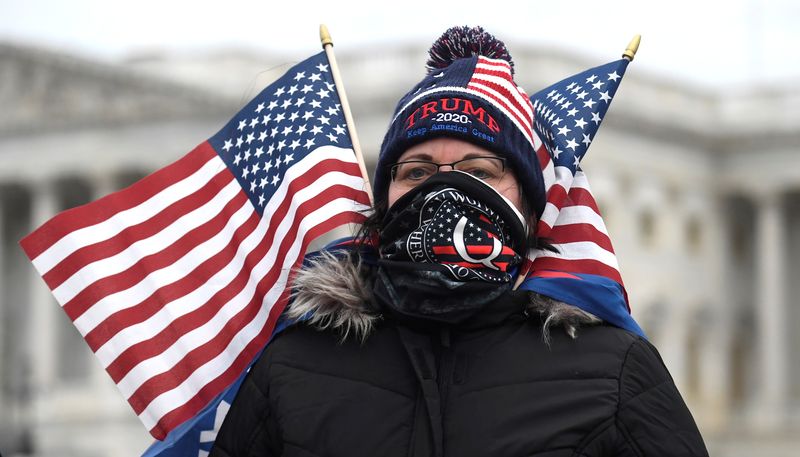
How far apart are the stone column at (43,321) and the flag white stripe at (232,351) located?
7257 cm

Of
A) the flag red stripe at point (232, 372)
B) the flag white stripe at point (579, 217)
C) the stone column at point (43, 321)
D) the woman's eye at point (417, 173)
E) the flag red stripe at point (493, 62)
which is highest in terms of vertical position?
the flag red stripe at point (493, 62)

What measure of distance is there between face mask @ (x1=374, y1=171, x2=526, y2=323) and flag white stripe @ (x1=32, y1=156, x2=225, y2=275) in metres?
2.32

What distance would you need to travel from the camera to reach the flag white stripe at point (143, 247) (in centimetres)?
939

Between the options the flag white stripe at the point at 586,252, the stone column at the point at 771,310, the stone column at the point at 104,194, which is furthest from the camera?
the stone column at the point at 771,310

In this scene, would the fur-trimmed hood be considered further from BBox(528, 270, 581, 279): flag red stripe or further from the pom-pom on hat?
the pom-pom on hat

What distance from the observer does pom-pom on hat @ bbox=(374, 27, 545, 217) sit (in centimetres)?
773

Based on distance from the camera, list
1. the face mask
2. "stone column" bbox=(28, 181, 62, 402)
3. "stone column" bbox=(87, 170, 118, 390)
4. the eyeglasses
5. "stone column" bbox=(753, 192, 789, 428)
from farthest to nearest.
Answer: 1. "stone column" bbox=(753, 192, 789, 428)
2. "stone column" bbox=(28, 181, 62, 402)
3. "stone column" bbox=(87, 170, 118, 390)
4. the eyeglasses
5. the face mask

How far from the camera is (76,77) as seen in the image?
79.2m

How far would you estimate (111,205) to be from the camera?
31.6 ft

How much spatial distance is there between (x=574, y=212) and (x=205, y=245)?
202 cm

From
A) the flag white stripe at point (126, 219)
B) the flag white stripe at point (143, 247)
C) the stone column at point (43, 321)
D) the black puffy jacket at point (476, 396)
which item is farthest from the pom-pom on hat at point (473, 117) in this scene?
the stone column at point (43, 321)

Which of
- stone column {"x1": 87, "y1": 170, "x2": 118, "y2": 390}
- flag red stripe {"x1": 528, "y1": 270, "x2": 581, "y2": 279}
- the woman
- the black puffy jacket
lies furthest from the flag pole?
stone column {"x1": 87, "y1": 170, "x2": 118, "y2": 390}

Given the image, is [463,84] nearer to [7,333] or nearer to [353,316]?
[353,316]

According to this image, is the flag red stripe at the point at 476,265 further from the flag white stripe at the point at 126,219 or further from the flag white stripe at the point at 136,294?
the flag white stripe at the point at 126,219
